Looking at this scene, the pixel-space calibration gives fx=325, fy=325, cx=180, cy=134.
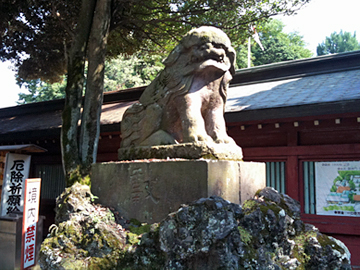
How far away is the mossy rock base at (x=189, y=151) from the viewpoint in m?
3.03

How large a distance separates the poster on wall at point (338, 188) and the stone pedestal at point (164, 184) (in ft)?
8.83

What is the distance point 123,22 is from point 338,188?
5196 mm

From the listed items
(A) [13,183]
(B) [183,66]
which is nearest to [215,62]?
(B) [183,66]

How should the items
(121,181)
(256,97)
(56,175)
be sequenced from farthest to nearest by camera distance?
(56,175) → (256,97) → (121,181)

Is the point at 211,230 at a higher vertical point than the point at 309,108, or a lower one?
lower

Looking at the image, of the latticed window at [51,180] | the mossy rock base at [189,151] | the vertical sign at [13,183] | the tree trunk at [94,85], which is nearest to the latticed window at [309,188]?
the mossy rock base at [189,151]

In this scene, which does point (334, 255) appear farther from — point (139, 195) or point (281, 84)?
point (281, 84)

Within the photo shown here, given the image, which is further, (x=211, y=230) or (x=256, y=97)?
(x=256, y=97)

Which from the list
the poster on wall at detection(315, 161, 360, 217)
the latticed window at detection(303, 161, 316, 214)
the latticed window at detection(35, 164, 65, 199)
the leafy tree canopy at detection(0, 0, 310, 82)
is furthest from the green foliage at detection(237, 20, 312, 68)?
the poster on wall at detection(315, 161, 360, 217)

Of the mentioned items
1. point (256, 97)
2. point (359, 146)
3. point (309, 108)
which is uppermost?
point (256, 97)

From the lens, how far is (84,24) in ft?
20.0

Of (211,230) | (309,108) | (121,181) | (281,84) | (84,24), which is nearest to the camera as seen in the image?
(211,230)

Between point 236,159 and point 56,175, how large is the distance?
688 centimetres

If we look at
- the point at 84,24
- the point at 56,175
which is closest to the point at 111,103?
the point at 56,175
